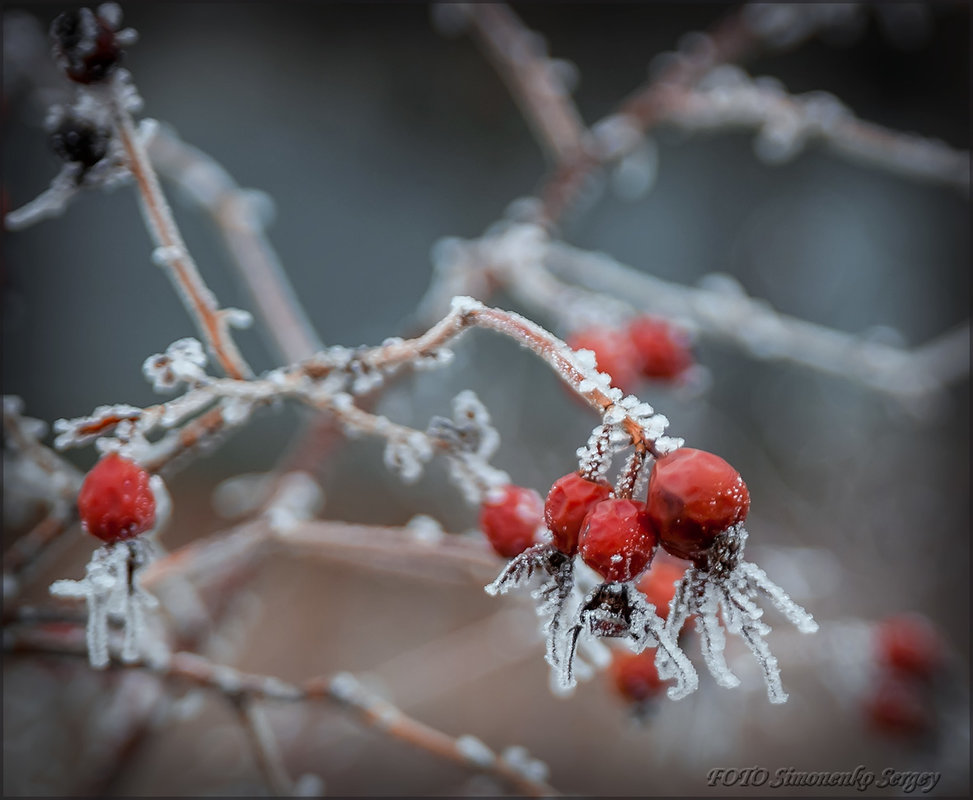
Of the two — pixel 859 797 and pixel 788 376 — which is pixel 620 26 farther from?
pixel 859 797

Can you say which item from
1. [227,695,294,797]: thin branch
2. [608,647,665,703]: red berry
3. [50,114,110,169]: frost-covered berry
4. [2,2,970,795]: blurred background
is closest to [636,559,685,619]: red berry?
[608,647,665,703]: red berry

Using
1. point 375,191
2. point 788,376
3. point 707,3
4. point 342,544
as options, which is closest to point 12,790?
point 342,544

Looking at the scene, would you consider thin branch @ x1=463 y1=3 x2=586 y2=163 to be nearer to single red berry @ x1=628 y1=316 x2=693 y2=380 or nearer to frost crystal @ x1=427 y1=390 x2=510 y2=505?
single red berry @ x1=628 y1=316 x2=693 y2=380

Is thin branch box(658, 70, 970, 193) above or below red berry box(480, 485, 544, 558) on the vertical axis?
above

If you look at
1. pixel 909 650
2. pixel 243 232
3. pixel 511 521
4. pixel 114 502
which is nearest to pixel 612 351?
pixel 511 521

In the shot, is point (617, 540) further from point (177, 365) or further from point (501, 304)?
point (501, 304)

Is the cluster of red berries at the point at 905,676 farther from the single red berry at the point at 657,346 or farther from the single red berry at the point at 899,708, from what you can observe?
the single red berry at the point at 657,346
